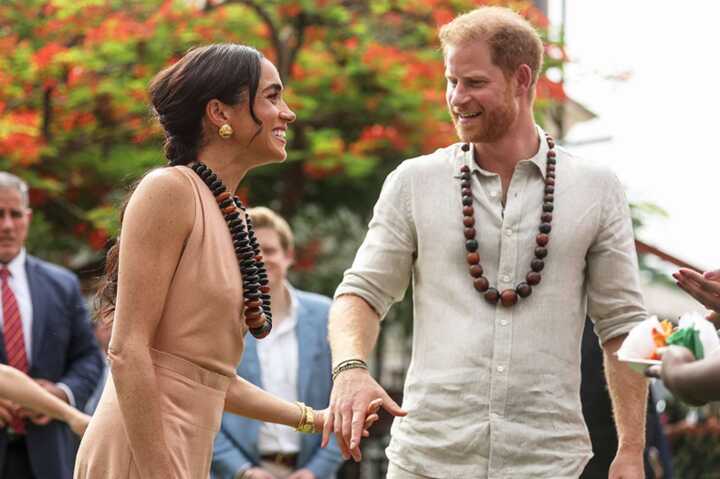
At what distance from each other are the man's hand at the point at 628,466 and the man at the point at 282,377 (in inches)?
104

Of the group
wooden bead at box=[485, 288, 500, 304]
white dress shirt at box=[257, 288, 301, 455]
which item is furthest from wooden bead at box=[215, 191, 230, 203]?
white dress shirt at box=[257, 288, 301, 455]

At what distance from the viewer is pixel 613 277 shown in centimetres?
467

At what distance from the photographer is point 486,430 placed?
176 inches

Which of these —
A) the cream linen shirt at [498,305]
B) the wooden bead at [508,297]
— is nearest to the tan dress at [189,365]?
the cream linen shirt at [498,305]

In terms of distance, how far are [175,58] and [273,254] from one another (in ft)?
17.3

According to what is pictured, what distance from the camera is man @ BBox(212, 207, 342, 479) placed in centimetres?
698

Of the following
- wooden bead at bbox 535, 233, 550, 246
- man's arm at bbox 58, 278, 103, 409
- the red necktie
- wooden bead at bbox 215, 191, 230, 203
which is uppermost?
wooden bead at bbox 215, 191, 230, 203

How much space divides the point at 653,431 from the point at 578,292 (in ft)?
8.78

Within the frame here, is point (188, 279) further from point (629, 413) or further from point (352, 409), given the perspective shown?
point (629, 413)

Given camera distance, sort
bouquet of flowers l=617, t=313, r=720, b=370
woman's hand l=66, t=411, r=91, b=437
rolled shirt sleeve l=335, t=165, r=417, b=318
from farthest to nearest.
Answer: woman's hand l=66, t=411, r=91, b=437 < rolled shirt sleeve l=335, t=165, r=417, b=318 < bouquet of flowers l=617, t=313, r=720, b=370

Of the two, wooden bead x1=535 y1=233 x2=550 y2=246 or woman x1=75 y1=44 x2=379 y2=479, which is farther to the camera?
wooden bead x1=535 y1=233 x2=550 y2=246

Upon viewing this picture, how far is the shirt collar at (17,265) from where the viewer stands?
745 centimetres

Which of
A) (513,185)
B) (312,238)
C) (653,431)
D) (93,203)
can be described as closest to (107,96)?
(93,203)

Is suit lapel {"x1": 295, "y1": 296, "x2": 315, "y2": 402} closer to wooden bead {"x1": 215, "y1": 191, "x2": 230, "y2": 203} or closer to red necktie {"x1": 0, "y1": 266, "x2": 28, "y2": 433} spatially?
red necktie {"x1": 0, "y1": 266, "x2": 28, "y2": 433}
